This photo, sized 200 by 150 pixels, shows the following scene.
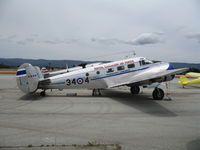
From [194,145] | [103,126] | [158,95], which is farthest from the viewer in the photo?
[158,95]

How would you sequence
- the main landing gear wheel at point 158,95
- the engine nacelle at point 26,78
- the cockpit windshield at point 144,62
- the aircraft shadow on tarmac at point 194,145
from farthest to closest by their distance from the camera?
the cockpit windshield at point 144,62 → the main landing gear wheel at point 158,95 → the engine nacelle at point 26,78 → the aircraft shadow on tarmac at point 194,145

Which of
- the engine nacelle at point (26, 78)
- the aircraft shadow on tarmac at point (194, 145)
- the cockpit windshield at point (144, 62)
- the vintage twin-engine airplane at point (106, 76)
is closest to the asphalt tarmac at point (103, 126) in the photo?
the aircraft shadow on tarmac at point (194, 145)

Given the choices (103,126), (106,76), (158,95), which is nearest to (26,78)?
(106,76)

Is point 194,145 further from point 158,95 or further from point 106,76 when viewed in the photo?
point 106,76

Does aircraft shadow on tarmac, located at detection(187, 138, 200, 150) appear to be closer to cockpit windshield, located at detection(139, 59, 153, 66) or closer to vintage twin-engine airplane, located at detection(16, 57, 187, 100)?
vintage twin-engine airplane, located at detection(16, 57, 187, 100)

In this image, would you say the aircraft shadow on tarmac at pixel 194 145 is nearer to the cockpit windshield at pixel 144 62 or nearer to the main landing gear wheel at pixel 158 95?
the main landing gear wheel at pixel 158 95

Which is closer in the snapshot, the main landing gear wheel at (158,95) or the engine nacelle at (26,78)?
the engine nacelle at (26,78)

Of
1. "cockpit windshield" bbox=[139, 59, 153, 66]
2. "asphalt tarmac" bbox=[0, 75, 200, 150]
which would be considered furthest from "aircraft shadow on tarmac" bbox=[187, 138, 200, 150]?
"cockpit windshield" bbox=[139, 59, 153, 66]

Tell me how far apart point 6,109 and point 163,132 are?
7630 millimetres

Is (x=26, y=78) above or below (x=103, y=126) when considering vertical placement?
above

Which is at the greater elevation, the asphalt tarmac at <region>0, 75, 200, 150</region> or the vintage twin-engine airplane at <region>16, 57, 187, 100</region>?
the vintage twin-engine airplane at <region>16, 57, 187, 100</region>

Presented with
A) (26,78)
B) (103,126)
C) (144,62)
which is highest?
(144,62)

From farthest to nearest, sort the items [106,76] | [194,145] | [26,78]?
[106,76] < [26,78] < [194,145]

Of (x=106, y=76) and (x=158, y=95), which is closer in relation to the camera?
(x=158, y=95)
